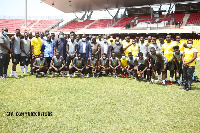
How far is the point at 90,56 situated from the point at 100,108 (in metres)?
4.92

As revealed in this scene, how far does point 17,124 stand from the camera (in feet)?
11.6

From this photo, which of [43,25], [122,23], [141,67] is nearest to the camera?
[141,67]

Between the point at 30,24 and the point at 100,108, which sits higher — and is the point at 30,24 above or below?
above

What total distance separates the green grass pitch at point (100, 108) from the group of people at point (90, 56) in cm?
136

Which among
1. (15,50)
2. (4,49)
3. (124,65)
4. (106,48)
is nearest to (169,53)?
(124,65)

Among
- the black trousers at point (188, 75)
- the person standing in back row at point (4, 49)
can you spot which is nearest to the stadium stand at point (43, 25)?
the person standing in back row at point (4, 49)

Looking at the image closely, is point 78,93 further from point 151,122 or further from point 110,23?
point 110,23

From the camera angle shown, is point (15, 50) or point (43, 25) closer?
point (15, 50)

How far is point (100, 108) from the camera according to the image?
4.50 m

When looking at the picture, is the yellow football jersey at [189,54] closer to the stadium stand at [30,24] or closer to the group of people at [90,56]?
the group of people at [90,56]

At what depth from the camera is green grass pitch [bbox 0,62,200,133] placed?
139 inches

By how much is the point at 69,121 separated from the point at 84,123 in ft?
1.03

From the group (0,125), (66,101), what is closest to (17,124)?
(0,125)

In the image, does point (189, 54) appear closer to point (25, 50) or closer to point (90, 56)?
point (90, 56)
